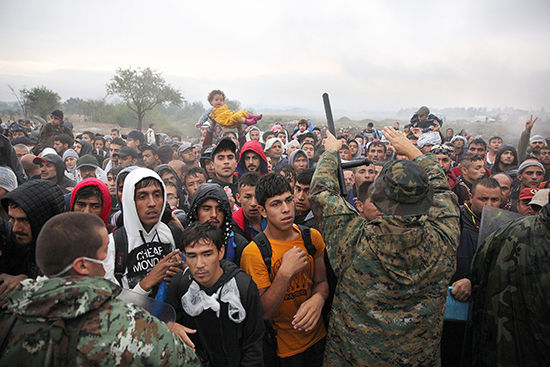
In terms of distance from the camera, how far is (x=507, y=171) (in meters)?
5.52

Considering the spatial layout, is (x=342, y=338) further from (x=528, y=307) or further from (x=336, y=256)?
(x=528, y=307)

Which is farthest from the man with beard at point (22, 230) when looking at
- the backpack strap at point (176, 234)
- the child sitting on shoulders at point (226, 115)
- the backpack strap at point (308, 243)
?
the child sitting on shoulders at point (226, 115)

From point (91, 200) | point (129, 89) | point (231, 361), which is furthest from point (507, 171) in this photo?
point (129, 89)

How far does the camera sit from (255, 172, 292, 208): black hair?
7.34 ft

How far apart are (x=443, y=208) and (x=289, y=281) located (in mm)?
1151

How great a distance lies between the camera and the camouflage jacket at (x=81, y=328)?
3.47ft

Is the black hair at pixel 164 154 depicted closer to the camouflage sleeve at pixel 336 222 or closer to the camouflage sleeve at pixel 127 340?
the camouflage sleeve at pixel 336 222

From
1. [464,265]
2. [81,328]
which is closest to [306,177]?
[464,265]

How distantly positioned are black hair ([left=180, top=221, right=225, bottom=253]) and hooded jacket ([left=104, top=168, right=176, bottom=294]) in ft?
1.56

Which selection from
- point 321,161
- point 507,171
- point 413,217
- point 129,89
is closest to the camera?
point 413,217

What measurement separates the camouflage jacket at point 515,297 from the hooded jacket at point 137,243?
246cm

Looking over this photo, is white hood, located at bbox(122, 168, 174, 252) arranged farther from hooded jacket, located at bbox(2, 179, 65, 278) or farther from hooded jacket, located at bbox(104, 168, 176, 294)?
hooded jacket, located at bbox(2, 179, 65, 278)

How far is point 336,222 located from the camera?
180cm

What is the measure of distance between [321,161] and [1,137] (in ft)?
17.0
